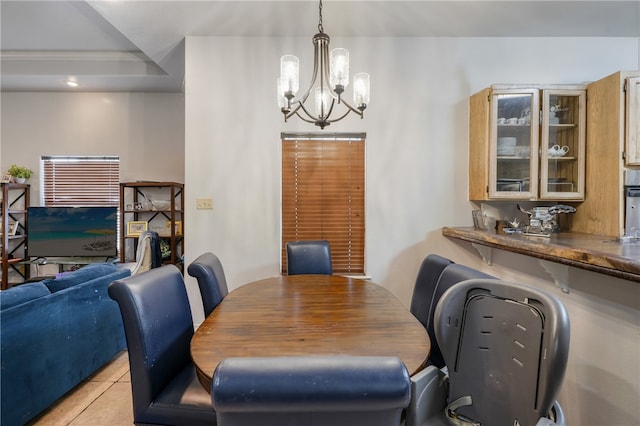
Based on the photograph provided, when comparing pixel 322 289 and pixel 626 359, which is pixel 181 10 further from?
pixel 626 359

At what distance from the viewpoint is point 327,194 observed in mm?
2822

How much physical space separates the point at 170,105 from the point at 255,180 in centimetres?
222

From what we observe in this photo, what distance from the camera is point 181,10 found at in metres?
2.37

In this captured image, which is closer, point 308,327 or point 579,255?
point 308,327

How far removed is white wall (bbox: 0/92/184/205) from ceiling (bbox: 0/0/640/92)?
2.48 feet

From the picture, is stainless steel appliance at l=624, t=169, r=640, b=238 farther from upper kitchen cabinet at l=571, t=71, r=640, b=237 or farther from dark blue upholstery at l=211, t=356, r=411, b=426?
dark blue upholstery at l=211, t=356, r=411, b=426

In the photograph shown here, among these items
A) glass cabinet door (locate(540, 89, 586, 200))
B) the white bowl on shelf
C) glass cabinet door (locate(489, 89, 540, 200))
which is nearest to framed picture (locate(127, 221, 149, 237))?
the white bowl on shelf

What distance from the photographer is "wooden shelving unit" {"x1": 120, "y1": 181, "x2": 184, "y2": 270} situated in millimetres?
3660

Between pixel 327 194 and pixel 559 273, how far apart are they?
1.80m

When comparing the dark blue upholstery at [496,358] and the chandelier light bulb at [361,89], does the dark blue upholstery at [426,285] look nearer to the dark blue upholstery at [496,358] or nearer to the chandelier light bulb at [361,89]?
the dark blue upholstery at [496,358]

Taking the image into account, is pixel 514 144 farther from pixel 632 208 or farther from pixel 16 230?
pixel 16 230

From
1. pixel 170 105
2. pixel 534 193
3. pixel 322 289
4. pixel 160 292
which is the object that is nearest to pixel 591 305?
pixel 534 193

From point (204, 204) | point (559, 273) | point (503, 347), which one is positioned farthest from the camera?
point (204, 204)

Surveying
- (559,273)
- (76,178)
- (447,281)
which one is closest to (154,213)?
(76,178)
